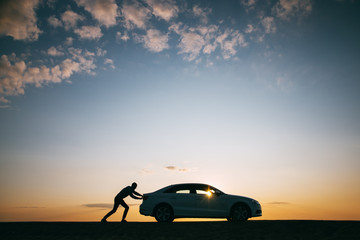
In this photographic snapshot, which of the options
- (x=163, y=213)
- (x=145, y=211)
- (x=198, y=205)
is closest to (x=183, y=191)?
(x=198, y=205)

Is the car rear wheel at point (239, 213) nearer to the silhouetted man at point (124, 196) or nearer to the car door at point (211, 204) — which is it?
the car door at point (211, 204)

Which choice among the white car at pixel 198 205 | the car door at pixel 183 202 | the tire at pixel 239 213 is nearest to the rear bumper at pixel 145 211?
the white car at pixel 198 205

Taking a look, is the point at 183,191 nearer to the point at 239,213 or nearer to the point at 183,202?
the point at 183,202

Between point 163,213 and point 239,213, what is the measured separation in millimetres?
3060

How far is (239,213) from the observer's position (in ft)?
38.3

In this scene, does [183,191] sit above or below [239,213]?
above

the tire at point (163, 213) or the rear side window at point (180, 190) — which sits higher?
the rear side window at point (180, 190)
